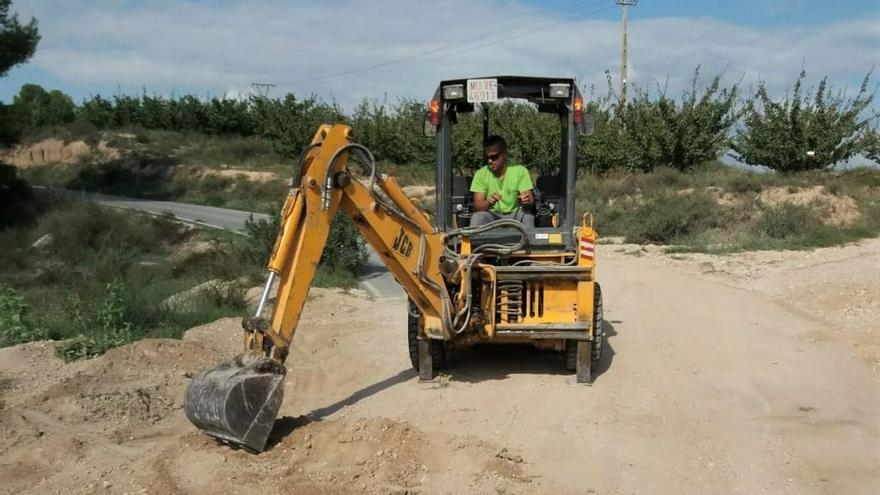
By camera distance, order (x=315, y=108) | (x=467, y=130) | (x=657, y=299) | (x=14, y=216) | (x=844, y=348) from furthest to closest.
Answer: (x=315, y=108) < (x=14, y=216) < (x=467, y=130) < (x=657, y=299) < (x=844, y=348)

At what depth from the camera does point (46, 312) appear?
1050 centimetres

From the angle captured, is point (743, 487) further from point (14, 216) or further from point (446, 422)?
point (14, 216)

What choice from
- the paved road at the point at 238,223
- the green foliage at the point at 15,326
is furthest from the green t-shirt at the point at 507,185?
the paved road at the point at 238,223

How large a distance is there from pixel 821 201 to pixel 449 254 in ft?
57.5

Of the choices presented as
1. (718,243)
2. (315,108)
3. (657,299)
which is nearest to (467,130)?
(657,299)

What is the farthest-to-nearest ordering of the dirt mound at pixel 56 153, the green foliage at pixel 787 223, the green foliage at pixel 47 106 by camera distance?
the green foliage at pixel 47 106, the dirt mound at pixel 56 153, the green foliage at pixel 787 223

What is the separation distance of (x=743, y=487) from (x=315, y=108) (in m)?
43.4

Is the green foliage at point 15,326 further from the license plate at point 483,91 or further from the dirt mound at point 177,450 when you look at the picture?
the license plate at point 483,91

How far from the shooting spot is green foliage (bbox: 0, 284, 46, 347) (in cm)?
901

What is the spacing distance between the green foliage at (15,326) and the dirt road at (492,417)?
0.61 m

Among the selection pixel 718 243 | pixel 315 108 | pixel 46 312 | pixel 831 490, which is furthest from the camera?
pixel 315 108

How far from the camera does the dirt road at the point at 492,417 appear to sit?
209 inches

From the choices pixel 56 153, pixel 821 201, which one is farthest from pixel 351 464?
pixel 56 153

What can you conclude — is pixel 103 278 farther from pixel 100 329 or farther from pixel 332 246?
pixel 100 329
